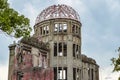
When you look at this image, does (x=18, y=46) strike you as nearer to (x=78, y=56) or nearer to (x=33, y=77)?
(x=33, y=77)

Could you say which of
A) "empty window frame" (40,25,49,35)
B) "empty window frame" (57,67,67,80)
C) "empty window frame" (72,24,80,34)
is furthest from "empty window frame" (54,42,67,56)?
"empty window frame" (72,24,80,34)

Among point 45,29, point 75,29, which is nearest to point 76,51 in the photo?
point 75,29

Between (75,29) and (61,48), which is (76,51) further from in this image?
(75,29)

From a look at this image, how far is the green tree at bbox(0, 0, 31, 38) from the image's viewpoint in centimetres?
1652

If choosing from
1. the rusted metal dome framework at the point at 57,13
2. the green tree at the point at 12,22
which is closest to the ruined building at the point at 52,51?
the rusted metal dome framework at the point at 57,13

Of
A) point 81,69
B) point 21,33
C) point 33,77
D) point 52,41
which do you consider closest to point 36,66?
point 33,77

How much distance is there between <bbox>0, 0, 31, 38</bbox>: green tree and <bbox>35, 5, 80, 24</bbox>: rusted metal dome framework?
106 ft

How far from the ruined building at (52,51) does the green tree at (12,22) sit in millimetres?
26539

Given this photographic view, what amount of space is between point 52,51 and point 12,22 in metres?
31.4

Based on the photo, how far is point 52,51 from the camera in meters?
48.4

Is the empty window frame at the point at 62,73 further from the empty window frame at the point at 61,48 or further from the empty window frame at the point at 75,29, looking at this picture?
the empty window frame at the point at 75,29

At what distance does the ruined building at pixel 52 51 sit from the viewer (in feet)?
147

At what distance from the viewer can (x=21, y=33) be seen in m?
17.8

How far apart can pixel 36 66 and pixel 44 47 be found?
183 inches
